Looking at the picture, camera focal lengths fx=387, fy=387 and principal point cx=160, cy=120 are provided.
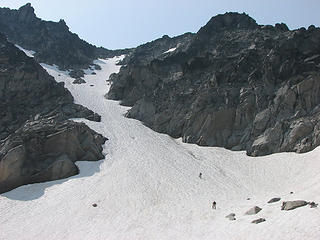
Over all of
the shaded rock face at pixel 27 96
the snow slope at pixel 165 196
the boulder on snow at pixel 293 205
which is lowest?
the snow slope at pixel 165 196

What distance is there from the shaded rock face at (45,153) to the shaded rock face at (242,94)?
14.7m

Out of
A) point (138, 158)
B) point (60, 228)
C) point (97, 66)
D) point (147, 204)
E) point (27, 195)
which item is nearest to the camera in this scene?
point (60, 228)

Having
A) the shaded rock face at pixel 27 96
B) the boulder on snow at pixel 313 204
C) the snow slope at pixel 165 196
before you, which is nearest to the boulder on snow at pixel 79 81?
the shaded rock face at pixel 27 96

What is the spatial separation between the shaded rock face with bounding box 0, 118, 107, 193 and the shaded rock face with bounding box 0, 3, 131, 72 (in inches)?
2373

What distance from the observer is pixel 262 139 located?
45.5m

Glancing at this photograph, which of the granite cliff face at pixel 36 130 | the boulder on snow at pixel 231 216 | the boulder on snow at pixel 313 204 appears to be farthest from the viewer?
the granite cliff face at pixel 36 130

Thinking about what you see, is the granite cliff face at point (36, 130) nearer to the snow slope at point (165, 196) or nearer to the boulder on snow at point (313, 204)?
the snow slope at point (165, 196)

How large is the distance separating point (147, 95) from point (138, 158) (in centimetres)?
2196

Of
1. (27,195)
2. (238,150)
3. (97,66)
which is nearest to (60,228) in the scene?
(27,195)

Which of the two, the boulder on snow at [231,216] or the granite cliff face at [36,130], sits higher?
the granite cliff face at [36,130]

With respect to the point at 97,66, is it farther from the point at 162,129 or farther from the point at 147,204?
the point at 147,204

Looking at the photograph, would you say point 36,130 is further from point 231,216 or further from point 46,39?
point 46,39

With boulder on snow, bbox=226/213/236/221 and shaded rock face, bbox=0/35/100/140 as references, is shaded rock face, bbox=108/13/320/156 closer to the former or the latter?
shaded rock face, bbox=0/35/100/140

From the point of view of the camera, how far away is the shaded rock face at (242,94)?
148 feet
